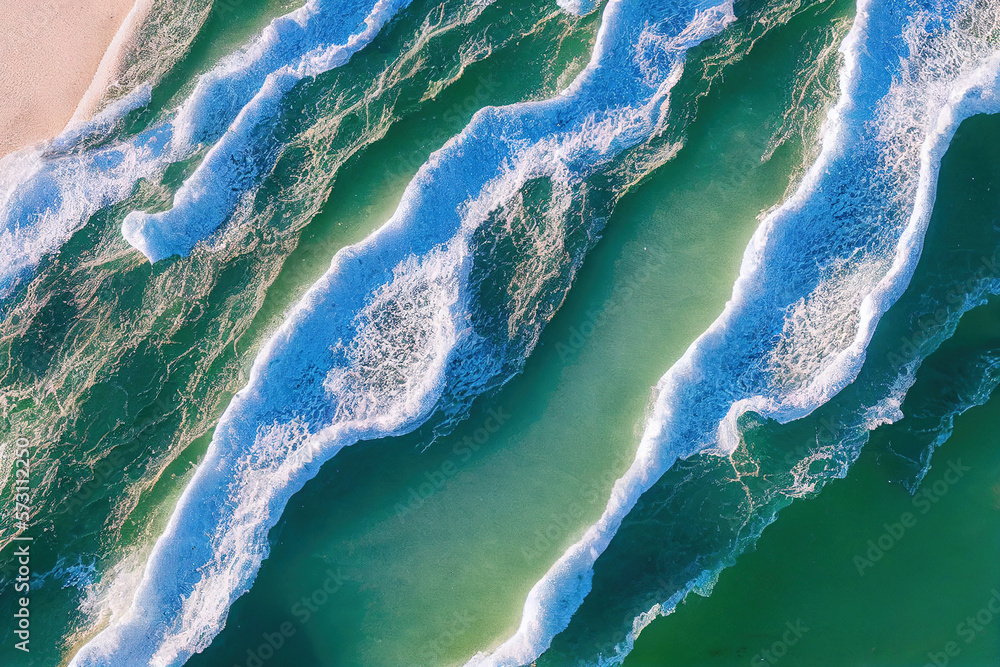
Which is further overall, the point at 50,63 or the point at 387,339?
the point at 50,63

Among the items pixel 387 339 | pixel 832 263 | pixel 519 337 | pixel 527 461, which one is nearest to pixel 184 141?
pixel 387 339

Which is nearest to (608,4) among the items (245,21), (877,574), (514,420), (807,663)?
(245,21)

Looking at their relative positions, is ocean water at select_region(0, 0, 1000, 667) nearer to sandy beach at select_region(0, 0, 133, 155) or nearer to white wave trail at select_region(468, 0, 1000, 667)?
white wave trail at select_region(468, 0, 1000, 667)

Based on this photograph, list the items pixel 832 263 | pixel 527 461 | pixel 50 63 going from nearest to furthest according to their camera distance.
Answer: pixel 832 263 → pixel 527 461 → pixel 50 63

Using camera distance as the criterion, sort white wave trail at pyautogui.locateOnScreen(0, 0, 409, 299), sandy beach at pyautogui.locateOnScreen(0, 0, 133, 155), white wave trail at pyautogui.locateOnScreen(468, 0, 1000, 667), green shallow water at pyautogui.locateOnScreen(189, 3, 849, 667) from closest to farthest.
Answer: white wave trail at pyautogui.locateOnScreen(468, 0, 1000, 667), green shallow water at pyautogui.locateOnScreen(189, 3, 849, 667), white wave trail at pyautogui.locateOnScreen(0, 0, 409, 299), sandy beach at pyautogui.locateOnScreen(0, 0, 133, 155)


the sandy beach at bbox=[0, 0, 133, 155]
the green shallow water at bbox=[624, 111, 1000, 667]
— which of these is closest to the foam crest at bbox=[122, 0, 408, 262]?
the sandy beach at bbox=[0, 0, 133, 155]

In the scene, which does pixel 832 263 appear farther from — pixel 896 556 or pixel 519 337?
pixel 519 337
